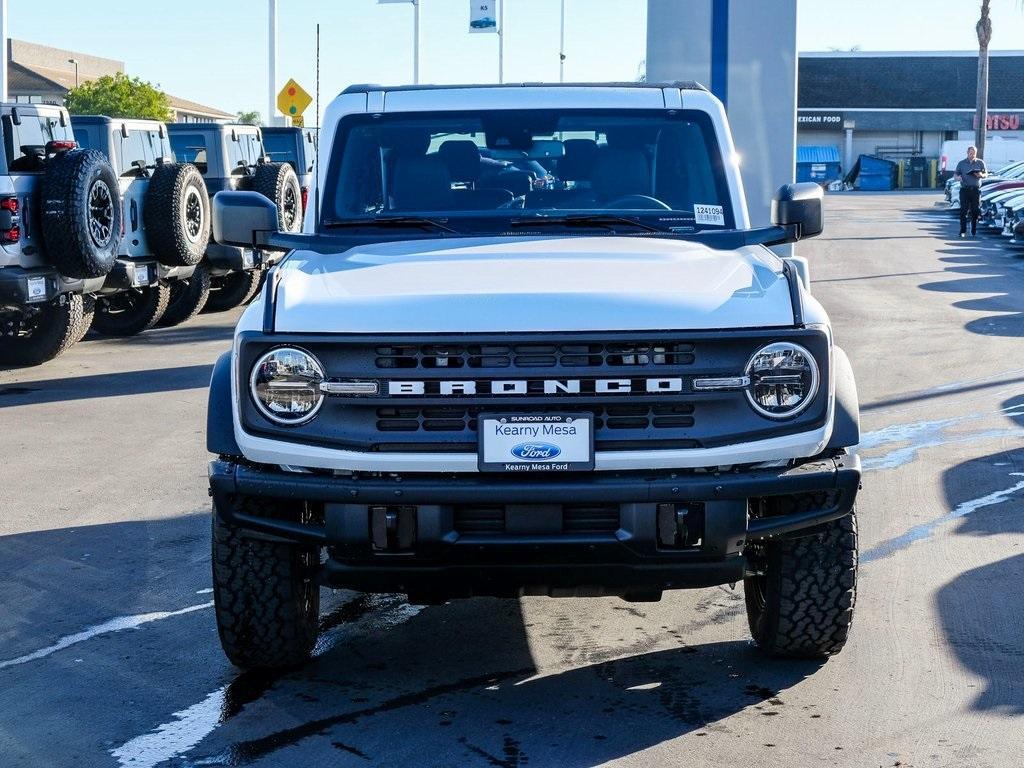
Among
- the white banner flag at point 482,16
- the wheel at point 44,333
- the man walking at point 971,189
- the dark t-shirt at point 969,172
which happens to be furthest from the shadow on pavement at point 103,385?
the white banner flag at point 482,16

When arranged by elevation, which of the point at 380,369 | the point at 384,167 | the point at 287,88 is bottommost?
the point at 380,369

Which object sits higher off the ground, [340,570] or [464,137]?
[464,137]

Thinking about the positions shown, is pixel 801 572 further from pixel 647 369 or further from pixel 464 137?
pixel 464 137

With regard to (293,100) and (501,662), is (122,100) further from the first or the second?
(501,662)

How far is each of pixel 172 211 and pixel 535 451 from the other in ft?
35.0

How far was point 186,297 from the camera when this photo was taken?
54.2ft

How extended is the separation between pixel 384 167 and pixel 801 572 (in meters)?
2.34

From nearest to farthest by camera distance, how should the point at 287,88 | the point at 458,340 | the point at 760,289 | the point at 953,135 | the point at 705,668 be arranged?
1. the point at 458,340
2. the point at 760,289
3. the point at 705,668
4. the point at 287,88
5. the point at 953,135

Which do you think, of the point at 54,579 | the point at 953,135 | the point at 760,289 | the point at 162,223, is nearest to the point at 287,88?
the point at 162,223

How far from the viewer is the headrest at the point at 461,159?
5.95m

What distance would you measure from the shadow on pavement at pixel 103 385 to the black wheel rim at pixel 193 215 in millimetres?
1981

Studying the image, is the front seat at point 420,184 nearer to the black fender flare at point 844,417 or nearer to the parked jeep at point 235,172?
the black fender flare at point 844,417

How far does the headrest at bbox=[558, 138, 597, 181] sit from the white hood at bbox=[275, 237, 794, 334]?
0.72m

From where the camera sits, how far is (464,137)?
6.10 meters
